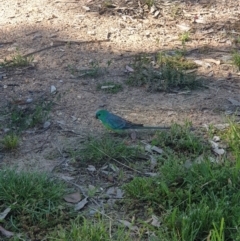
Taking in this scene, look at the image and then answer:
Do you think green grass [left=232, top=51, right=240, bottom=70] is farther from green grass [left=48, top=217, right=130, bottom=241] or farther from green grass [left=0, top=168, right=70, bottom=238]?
green grass [left=48, top=217, right=130, bottom=241]

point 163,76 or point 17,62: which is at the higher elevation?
point 17,62

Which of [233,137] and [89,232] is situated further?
[233,137]

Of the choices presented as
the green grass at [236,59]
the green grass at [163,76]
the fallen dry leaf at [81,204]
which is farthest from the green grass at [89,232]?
the green grass at [236,59]

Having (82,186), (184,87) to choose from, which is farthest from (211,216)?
(184,87)

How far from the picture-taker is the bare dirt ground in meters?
4.16

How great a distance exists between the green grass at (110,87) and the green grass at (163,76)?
0.13m

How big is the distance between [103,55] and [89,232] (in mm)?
2721

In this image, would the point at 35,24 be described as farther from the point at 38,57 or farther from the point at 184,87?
the point at 184,87

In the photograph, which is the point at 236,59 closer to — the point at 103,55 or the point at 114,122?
the point at 103,55

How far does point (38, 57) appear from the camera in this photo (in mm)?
5223

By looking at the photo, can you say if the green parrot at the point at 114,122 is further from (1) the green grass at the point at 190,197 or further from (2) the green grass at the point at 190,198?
(2) the green grass at the point at 190,198

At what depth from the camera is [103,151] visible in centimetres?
369

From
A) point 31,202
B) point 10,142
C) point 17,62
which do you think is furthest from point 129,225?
point 17,62

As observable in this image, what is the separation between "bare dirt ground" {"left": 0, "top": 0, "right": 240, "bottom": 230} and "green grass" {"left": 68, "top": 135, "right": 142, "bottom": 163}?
0.49 feet
